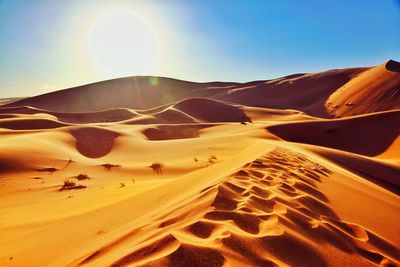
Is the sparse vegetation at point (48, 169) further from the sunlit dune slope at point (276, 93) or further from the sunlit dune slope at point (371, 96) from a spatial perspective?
the sunlit dune slope at point (276, 93)

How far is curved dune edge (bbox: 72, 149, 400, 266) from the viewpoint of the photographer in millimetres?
2238

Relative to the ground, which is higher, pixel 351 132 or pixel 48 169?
pixel 48 169

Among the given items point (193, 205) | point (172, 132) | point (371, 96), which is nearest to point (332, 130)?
point (172, 132)

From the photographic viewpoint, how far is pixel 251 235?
2.62 meters

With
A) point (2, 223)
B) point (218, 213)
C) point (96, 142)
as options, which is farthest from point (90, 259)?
point (96, 142)

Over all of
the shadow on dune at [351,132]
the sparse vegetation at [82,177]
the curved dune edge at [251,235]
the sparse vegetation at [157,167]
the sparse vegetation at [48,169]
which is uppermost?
the curved dune edge at [251,235]

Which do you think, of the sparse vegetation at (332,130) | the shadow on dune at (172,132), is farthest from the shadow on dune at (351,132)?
the shadow on dune at (172,132)

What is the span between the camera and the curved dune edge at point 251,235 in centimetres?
224

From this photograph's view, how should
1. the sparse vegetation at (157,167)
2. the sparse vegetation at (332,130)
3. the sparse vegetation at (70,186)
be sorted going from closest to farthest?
the sparse vegetation at (70,186)
the sparse vegetation at (157,167)
the sparse vegetation at (332,130)

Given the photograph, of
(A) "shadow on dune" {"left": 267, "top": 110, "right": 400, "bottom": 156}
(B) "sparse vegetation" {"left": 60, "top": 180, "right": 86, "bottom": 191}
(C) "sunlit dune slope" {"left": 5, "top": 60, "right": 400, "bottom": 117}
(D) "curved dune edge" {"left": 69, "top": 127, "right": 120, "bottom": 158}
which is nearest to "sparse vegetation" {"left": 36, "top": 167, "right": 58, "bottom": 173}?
(B) "sparse vegetation" {"left": 60, "top": 180, "right": 86, "bottom": 191}

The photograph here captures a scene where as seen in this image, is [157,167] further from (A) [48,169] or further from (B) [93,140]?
(B) [93,140]

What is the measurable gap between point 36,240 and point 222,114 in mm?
32360

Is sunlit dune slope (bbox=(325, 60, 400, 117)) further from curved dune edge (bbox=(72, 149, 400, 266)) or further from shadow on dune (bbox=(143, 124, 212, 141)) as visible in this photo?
curved dune edge (bbox=(72, 149, 400, 266))

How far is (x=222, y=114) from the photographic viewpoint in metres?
35.9
